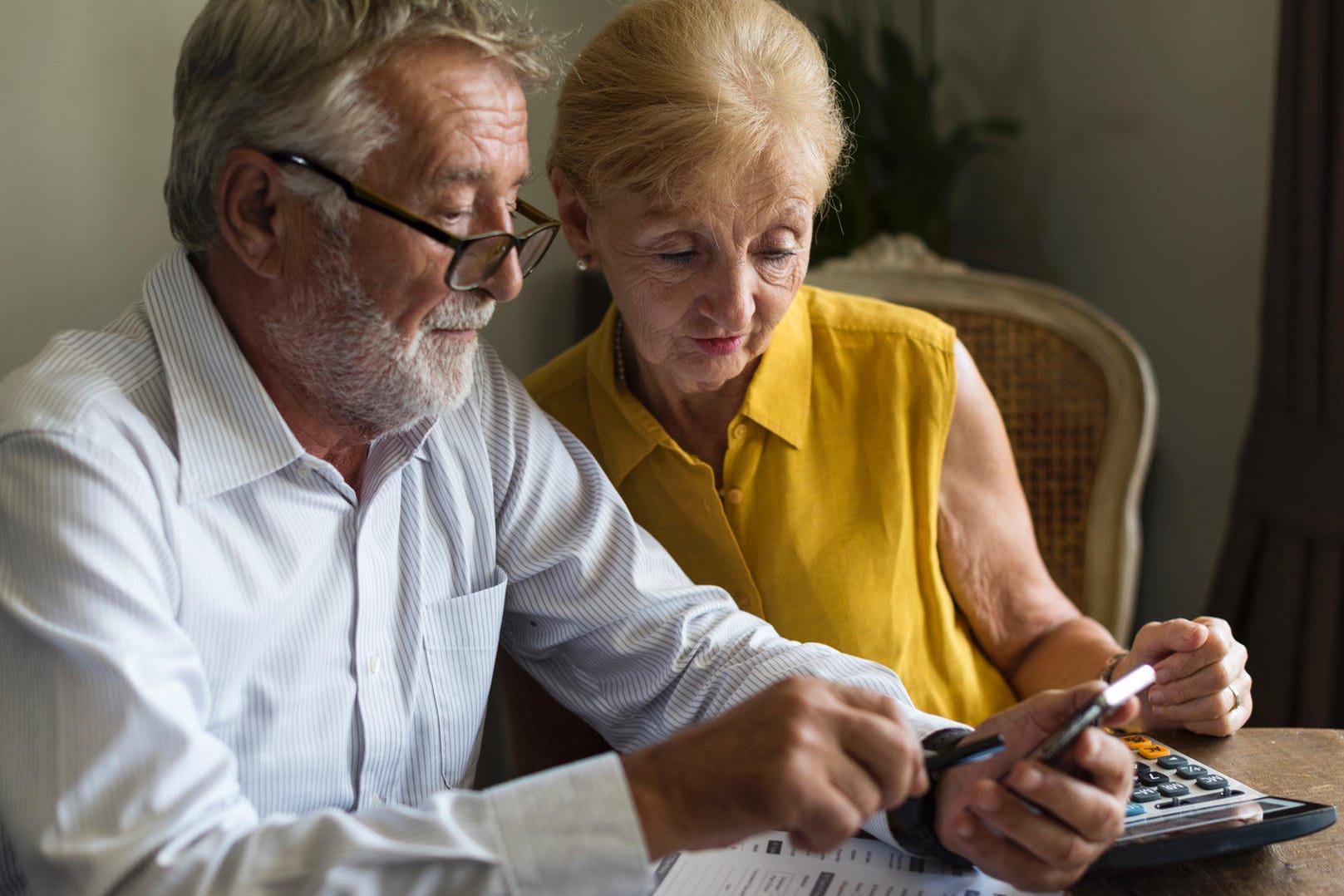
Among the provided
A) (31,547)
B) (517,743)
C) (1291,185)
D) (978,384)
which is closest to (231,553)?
(31,547)

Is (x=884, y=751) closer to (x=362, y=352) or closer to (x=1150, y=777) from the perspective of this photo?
(x=1150, y=777)

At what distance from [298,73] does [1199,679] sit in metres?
0.99

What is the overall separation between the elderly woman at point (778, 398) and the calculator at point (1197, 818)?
15 cm

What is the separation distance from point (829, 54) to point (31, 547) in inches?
81.7

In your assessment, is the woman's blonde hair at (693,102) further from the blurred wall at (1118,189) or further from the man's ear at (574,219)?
the blurred wall at (1118,189)

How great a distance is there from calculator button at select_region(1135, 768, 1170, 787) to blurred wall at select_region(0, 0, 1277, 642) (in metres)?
1.21

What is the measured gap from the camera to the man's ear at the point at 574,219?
4.78 ft

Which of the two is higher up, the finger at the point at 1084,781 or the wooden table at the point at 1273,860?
the finger at the point at 1084,781

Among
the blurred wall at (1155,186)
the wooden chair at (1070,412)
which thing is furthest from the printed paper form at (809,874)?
the blurred wall at (1155,186)

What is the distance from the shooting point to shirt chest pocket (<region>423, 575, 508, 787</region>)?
3.96 ft

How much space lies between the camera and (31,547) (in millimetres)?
895

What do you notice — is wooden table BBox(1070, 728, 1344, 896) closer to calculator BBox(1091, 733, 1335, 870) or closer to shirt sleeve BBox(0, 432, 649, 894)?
calculator BBox(1091, 733, 1335, 870)

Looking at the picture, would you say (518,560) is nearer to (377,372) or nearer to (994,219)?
(377,372)

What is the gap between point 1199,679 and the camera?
120 centimetres
